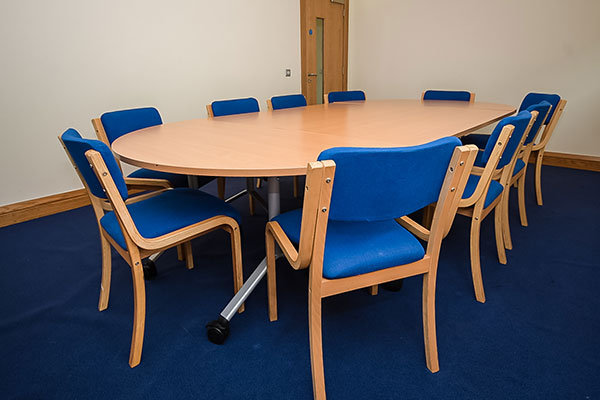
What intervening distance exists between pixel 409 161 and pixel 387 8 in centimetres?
488

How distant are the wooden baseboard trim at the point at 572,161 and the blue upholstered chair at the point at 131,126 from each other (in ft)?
12.0

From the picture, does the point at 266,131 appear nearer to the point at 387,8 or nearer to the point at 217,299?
the point at 217,299

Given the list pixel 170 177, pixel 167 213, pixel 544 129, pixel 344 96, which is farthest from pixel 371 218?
pixel 344 96

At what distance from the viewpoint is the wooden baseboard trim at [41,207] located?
249 cm

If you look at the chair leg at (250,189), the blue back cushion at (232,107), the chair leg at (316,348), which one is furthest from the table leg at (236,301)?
the blue back cushion at (232,107)

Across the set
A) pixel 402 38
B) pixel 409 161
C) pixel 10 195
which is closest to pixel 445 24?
pixel 402 38

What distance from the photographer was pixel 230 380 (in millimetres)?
1179

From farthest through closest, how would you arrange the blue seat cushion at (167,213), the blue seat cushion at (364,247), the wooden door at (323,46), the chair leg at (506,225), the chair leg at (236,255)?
the wooden door at (323,46) → the chair leg at (506,225) → the chair leg at (236,255) → the blue seat cushion at (167,213) → the blue seat cushion at (364,247)

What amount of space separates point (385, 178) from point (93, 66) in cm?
288

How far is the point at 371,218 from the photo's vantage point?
91 cm

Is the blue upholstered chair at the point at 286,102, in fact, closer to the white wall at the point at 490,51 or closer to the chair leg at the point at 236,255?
the chair leg at the point at 236,255

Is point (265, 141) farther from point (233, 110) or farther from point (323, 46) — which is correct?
point (323, 46)

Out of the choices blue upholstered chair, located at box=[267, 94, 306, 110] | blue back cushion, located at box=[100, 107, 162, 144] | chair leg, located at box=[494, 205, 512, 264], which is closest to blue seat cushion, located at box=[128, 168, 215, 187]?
blue back cushion, located at box=[100, 107, 162, 144]

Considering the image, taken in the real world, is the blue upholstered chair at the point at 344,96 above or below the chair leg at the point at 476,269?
above
